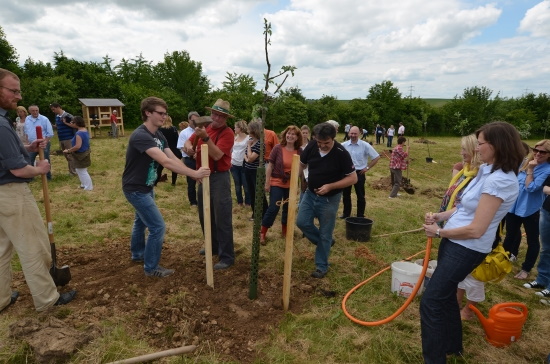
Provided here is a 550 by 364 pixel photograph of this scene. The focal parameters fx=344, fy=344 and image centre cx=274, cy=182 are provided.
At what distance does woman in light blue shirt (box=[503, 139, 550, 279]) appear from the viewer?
4386 mm

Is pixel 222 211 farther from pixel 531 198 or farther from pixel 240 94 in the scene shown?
pixel 240 94

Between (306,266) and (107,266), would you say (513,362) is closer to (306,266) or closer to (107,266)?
(306,266)

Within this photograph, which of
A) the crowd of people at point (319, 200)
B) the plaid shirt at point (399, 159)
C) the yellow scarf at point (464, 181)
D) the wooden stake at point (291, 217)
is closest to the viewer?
the crowd of people at point (319, 200)

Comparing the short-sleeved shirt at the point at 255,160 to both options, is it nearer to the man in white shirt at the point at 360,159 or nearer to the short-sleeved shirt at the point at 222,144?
the man in white shirt at the point at 360,159

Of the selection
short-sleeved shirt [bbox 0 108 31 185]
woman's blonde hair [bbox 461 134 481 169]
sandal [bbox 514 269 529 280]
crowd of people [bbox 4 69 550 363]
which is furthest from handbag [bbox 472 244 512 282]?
short-sleeved shirt [bbox 0 108 31 185]

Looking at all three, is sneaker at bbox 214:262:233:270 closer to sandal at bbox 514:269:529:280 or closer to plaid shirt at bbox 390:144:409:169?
sandal at bbox 514:269:529:280

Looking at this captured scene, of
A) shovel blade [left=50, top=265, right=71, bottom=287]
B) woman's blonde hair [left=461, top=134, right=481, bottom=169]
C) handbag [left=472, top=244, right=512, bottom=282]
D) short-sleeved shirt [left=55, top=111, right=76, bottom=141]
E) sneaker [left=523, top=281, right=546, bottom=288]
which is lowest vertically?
sneaker [left=523, top=281, right=546, bottom=288]

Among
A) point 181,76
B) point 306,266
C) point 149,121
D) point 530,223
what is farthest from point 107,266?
point 181,76

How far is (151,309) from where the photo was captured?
11.9ft

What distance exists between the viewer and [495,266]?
314cm

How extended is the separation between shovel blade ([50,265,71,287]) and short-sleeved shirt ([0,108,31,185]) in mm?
1209

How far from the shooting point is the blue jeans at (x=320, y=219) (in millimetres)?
4422

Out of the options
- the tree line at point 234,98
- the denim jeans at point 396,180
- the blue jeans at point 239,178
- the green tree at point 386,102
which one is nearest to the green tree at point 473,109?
the tree line at point 234,98

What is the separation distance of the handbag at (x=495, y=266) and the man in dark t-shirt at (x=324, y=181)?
168 cm
